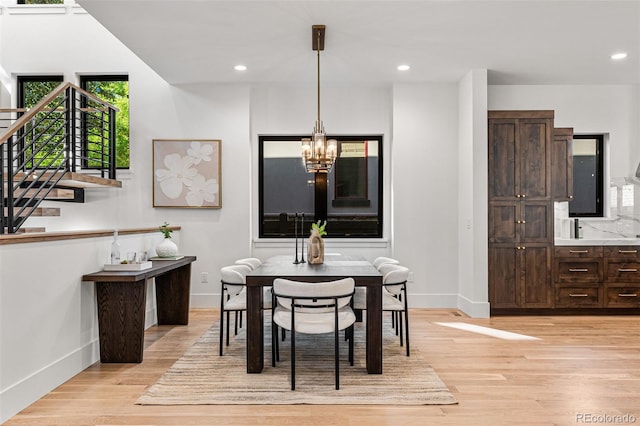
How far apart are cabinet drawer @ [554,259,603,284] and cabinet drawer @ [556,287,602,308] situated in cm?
9

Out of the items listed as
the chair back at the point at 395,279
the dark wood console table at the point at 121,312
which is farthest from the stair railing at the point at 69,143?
the chair back at the point at 395,279

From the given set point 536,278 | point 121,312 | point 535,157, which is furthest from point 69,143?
point 536,278

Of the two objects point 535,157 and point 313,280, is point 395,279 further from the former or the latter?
point 535,157

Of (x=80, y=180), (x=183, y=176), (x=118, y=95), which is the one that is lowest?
(x=80, y=180)

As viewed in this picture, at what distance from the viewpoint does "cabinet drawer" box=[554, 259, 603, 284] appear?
5.30 m

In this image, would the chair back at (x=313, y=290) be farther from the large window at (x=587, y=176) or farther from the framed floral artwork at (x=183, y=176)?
the large window at (x=587, y=176)

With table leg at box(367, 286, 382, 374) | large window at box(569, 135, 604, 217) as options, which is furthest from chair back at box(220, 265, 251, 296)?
large window at box(569, 135, 604, 217)

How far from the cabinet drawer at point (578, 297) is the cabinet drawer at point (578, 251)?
0.38 metres

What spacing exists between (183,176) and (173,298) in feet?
Result: 5.32

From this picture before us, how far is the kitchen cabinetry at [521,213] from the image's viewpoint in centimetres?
528

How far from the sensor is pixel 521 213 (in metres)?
5.30

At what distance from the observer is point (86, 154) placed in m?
5.98

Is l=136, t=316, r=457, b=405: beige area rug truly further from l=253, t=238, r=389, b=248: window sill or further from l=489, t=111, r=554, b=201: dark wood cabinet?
l=489, t=111, r=554, b=201: dark wood cabinet

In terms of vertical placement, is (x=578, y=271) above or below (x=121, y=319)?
above
